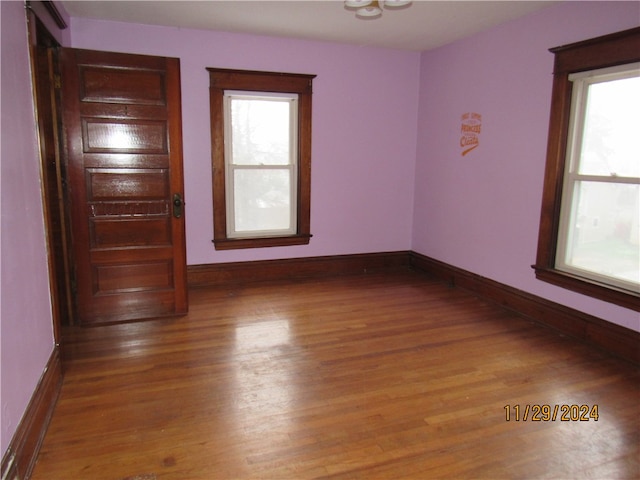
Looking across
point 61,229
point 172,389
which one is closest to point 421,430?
point 172,389

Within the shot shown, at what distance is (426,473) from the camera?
1.96 m

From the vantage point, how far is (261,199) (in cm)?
486

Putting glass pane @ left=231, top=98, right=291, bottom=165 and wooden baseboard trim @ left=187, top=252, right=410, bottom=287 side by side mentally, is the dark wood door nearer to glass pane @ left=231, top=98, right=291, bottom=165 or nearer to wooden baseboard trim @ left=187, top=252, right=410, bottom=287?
wooden baseboard trim @ left=187, top=252, right=410, bottom=287

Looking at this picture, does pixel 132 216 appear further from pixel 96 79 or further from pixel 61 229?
pixel 96 79

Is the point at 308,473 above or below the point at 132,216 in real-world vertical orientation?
below

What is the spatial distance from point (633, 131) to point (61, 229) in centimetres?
419

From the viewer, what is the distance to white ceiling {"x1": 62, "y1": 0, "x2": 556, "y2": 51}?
140 inches

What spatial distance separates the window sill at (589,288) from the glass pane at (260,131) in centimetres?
273

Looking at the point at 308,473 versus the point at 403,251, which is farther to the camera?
the point at 403,251

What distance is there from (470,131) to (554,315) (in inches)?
75.1

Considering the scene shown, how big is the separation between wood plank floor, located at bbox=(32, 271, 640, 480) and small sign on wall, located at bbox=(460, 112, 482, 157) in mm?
1635

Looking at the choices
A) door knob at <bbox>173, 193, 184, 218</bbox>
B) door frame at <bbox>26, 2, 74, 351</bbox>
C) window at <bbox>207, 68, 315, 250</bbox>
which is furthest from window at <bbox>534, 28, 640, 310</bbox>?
door frame at <bbox>26, 2, 74, 351</bbox>

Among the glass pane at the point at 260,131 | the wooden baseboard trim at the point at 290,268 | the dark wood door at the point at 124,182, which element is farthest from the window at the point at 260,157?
the dark wood door at the point at 124,182
